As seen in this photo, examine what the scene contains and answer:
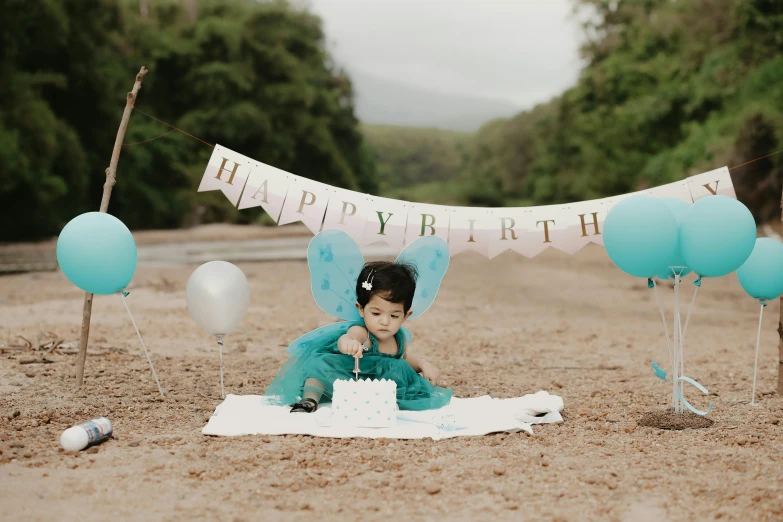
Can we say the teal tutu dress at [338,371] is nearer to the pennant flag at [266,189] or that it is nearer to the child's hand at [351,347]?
the child's hand at [351,347]

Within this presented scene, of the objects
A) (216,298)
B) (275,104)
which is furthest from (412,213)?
(275,104)

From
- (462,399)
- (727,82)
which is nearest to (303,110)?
(727,82)

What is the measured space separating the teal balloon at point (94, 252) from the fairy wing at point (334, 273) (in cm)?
119

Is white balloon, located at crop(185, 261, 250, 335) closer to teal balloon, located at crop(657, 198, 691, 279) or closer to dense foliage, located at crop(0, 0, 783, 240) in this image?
teal balloon, located at crop(657, 198, 691, 279)

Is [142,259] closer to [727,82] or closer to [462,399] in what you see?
[462,399]

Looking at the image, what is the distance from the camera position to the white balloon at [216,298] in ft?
17.1

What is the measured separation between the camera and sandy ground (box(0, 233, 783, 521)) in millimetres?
3455

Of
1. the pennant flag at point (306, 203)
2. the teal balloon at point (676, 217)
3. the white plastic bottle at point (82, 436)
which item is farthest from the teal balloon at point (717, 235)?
the white plastic bottle at point (82, 436)

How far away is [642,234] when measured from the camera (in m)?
4.57

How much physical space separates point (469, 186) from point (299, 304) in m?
50.8

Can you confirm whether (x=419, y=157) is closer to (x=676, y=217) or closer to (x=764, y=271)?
(x=764, y=271)

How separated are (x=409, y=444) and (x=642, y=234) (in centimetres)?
172

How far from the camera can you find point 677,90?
26781 mm

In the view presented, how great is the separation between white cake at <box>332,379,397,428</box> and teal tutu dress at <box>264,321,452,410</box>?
1.22 feet
